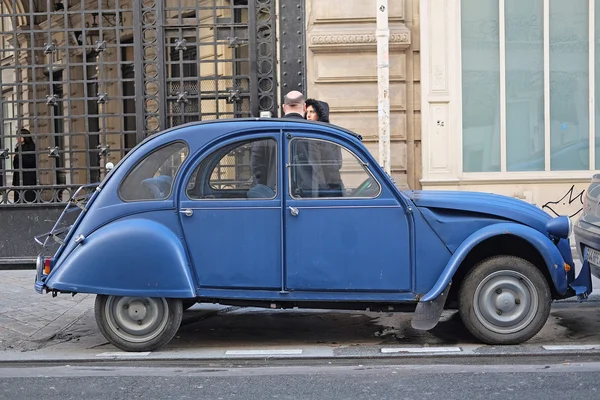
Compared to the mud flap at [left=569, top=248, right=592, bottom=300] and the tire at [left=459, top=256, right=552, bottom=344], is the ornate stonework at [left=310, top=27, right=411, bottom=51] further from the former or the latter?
the tire at [left=459, top=256, right=552, bottom=344]

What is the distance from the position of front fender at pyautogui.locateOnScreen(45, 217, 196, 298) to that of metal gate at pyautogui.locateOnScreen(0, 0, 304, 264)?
5413 mm

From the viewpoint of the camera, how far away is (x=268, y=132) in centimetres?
703

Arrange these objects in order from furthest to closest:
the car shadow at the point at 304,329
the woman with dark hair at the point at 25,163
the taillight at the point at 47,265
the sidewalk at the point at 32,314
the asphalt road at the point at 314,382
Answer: the woman with dark hair at the point at 25,163 → the sidewalk at the point at 32,314 → the car shadow at the point at 304,329 → the taillight at the point at 47,265 → the asphalt road at the point at 314,382

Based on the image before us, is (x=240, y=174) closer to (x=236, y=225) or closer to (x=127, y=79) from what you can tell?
(x=236, y=225)

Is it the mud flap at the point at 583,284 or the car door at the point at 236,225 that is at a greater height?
the car door at the point at 236,225

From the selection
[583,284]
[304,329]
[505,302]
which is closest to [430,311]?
[505,302]

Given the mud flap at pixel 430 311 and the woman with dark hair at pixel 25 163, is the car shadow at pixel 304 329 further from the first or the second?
the woman with dark hair at pixel 25 163

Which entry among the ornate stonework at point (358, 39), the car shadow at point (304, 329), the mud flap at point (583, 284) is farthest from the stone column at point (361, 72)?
the mud flap at point (583, 284)

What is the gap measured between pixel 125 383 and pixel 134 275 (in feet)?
3.35

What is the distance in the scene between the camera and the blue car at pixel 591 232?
716 centimetres

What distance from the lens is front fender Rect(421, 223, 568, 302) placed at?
675 cm

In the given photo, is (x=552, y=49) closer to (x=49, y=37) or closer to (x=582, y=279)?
(x=582, y=279)

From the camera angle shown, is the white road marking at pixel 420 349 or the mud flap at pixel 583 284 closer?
the white road marking at pixel 420 349

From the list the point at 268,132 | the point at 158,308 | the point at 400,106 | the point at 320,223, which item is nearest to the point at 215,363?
the point at 158,308
